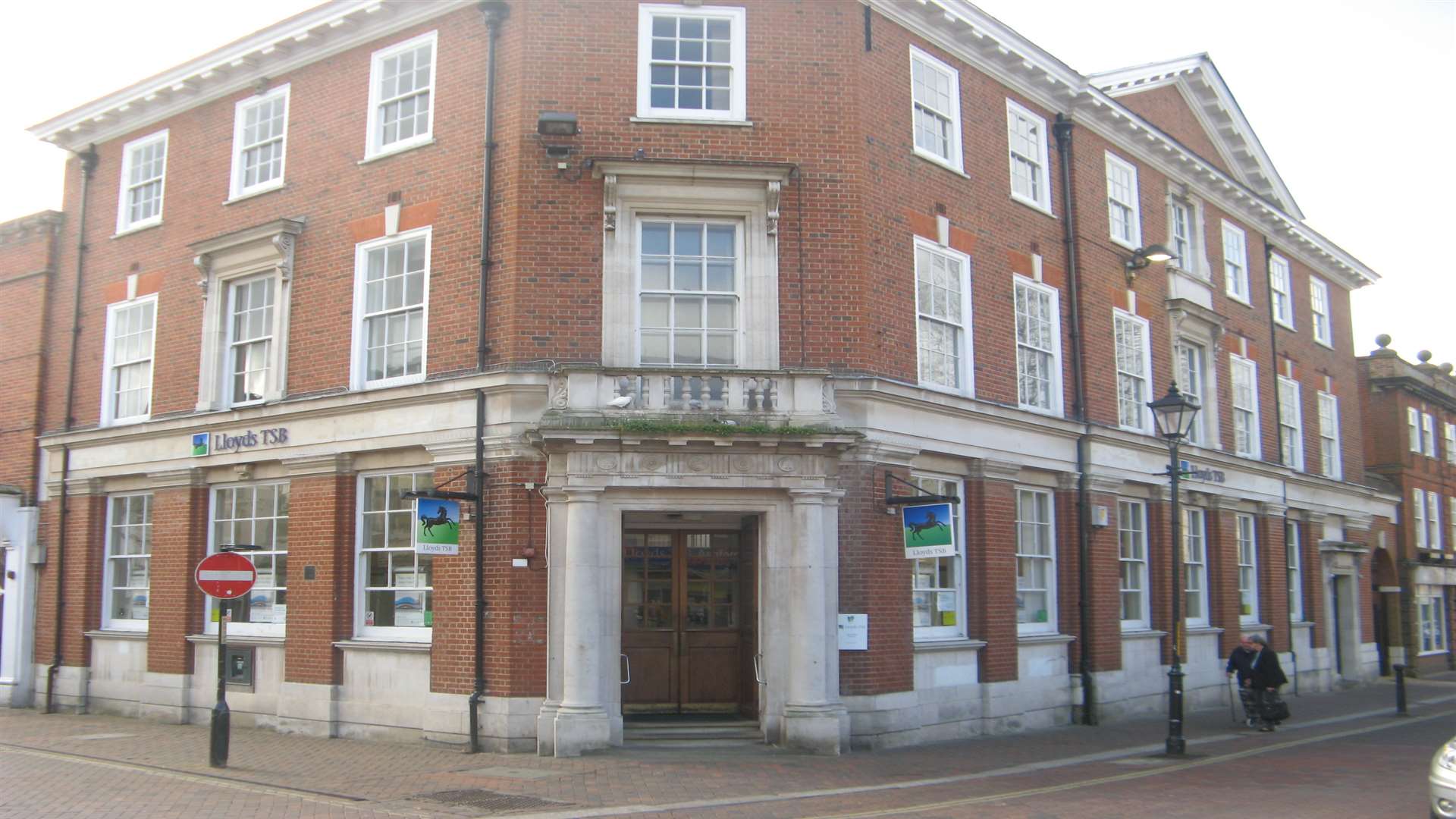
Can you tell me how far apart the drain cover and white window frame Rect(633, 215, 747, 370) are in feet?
19.5

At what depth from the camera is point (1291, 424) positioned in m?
28.5

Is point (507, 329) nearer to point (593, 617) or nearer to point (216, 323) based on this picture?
point (593, 617)

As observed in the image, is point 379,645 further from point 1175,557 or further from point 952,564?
point 1175,557

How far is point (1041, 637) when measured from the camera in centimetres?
1898

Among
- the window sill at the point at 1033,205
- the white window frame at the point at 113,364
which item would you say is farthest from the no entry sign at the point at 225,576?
the window sill at the point at 1033,205

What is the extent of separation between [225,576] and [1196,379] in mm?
19246

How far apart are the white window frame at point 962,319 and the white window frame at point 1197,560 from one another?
7.77m

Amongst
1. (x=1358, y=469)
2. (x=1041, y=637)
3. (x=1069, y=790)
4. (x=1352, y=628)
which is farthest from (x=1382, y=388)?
(x=1069, y=790)

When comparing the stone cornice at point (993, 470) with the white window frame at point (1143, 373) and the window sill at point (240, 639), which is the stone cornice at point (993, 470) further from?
the window sill at point (240, 639)

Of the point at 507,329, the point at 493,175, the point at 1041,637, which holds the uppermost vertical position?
the point at 493,175

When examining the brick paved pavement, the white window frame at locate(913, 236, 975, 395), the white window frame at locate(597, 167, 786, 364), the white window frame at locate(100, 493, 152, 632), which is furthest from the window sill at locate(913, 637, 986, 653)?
the white window frame at locate(100, 493, 152, 632)

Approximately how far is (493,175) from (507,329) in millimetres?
2219

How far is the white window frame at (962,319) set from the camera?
1770 centimetres

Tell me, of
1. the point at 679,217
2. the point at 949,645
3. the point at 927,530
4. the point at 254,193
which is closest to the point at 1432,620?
the point at 949,645
